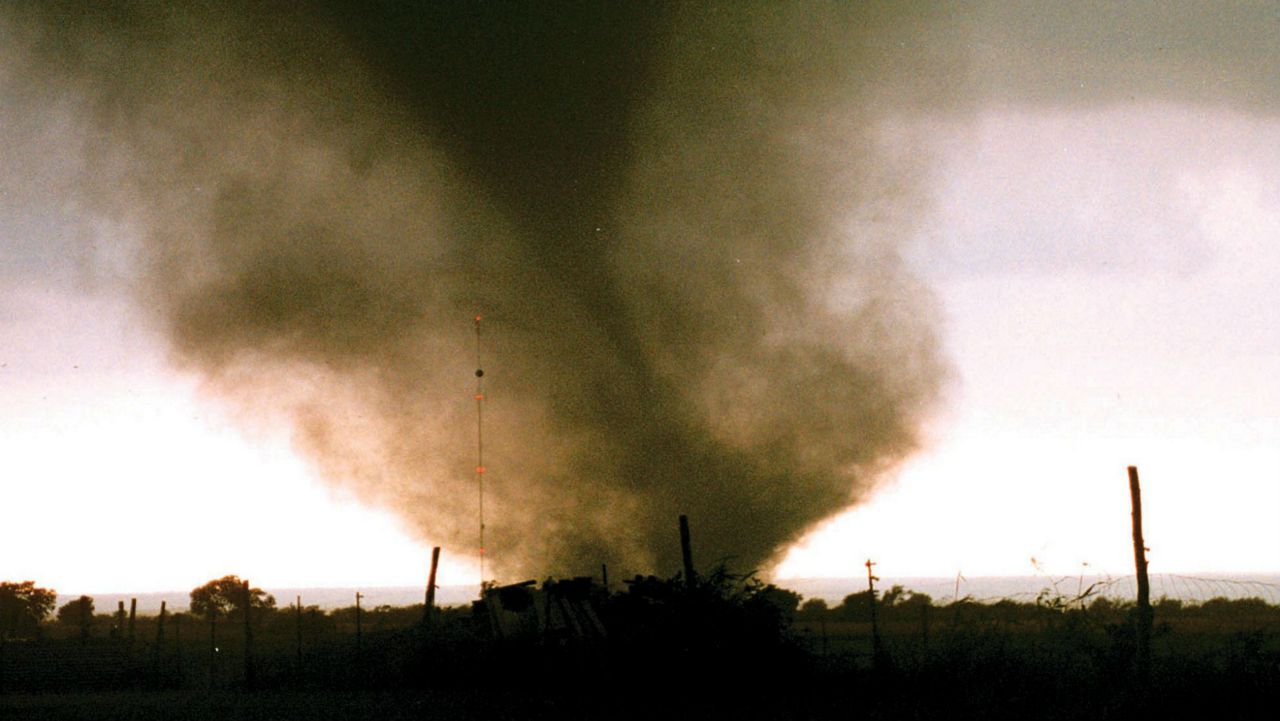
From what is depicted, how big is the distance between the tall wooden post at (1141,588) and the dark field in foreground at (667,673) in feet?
0.60

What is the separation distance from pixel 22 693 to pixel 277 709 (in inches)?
352

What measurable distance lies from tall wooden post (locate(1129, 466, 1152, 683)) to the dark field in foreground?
0.18m

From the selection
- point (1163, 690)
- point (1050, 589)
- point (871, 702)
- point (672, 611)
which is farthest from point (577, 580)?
point (1163, 690)

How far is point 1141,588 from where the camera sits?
15586 mm

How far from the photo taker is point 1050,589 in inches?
706

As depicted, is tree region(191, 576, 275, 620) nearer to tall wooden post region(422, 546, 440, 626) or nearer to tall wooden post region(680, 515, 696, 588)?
tall wooden post region(422, 546, 440, 626)

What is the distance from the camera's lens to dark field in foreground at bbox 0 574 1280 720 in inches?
618

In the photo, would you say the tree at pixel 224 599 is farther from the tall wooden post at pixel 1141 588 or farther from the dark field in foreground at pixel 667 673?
the tall wooden post at pixel 1141 588

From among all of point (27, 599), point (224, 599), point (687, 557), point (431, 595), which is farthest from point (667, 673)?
point (224, 599)

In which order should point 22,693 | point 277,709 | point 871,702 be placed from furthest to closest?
point 22,693
point 277,709
point 871,702

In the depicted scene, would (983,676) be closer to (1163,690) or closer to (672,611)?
(1163,690)

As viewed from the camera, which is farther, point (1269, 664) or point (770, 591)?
point (770, 591)

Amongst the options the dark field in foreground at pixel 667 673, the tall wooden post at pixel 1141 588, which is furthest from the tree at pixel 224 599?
the tall wooden post at pixel 1141 588

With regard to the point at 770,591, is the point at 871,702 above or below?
below
